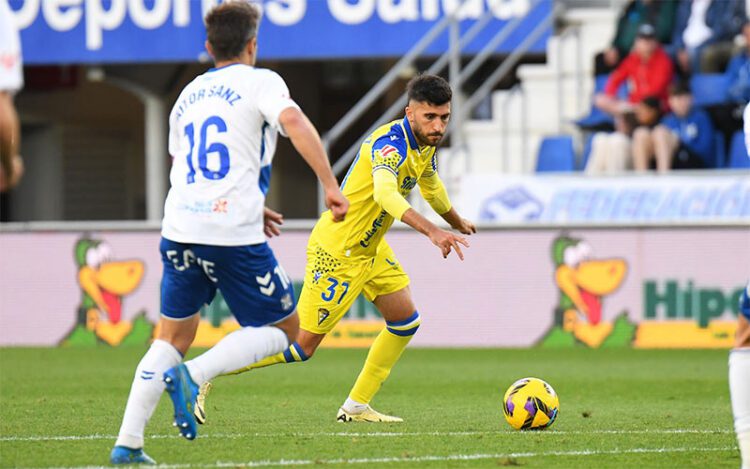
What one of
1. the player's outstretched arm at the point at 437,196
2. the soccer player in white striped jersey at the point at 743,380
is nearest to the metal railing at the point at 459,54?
the player's outstretched arm at the point at 437,196

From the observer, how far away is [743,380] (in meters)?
5.81

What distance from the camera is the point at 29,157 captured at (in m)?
24.2

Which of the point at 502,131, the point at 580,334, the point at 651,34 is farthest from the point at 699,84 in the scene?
the point at 580,334

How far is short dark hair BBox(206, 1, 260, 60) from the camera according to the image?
611cm

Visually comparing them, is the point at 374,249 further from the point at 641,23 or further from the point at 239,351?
the point at 641,23

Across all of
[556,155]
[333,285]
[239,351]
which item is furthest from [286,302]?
[556,155]

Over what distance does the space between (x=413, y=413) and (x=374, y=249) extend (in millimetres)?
1185

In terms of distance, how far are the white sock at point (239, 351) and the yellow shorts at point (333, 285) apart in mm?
2194

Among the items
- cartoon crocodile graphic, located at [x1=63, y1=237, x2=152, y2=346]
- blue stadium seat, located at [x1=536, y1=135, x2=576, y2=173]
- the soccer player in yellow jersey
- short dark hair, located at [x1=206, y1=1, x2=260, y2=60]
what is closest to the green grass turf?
the soccer player in yellow jersey

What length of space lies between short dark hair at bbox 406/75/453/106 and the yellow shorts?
1040 mm

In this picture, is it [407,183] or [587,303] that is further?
[587,303]

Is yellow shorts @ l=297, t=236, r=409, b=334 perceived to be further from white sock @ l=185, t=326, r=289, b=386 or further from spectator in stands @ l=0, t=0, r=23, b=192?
spectator in stands @ l=0, t=0, r=23, b=192

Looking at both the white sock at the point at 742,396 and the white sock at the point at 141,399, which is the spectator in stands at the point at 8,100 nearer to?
the white sock at the point at 141,399

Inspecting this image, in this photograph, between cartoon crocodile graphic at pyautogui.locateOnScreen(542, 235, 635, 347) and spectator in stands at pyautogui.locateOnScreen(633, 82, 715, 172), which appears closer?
cartoon crocodile graphic at pyautogui.locateOnScreen(542, 235, 635, 347)
